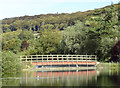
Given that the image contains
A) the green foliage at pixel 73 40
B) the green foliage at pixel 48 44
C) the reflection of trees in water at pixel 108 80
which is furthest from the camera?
the green foliage at pixel 48 44

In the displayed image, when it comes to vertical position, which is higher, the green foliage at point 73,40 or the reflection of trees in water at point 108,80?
the green foliage at point 73,40

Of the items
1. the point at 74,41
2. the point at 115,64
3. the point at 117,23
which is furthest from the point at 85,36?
the point at 115,64

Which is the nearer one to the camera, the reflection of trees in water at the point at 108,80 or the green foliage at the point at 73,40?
the reflection of trees in water at the point at 108,80

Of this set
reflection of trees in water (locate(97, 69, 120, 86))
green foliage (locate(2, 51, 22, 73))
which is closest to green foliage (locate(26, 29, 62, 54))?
green foliage (locate(2, 51, 22, 73))

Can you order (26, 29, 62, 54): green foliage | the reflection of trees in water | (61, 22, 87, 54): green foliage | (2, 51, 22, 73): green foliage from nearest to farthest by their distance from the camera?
the reflection of trees in water < (2, 51, 22, 73): green foliage < (61, 22, 87, 54): green foliage < (26, 29, 62, 54): green foliage

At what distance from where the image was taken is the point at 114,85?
28.2m

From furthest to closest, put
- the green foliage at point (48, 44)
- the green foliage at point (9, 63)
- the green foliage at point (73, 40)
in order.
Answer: the green foliage at point (48, 44) → the green foliage at point (73, 40) → the green foliage at point (9, 63)

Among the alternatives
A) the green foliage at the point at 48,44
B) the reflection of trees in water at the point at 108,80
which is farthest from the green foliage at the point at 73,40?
the reflection of trees in water at the point at 108,80

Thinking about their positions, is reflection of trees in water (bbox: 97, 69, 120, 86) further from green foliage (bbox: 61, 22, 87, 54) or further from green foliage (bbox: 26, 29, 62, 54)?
green foliage (bbox: 26, 29, 62, 54)

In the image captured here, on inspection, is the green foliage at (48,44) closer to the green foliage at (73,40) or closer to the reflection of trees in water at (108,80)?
the green foliage at (73,40)

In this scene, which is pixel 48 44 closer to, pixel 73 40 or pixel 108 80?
pixel 73 40

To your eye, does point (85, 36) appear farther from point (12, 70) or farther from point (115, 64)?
point (12, 70)

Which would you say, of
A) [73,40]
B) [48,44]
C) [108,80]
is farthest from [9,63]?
[48,44]

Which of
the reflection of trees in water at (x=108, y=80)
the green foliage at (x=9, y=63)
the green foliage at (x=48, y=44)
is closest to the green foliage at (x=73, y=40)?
the green foliage at (x=48, y=44)
